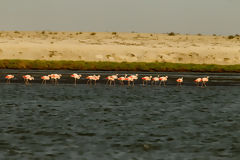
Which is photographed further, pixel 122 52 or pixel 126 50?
pixel 126 50

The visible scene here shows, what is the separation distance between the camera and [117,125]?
25.1 metres

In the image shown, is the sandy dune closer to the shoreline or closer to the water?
Result: the shoreline

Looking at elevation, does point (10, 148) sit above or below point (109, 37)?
below

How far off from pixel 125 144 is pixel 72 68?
4979cm

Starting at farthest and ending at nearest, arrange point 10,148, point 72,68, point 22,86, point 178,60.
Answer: point 178,60, point 72,68, point 22,86, point 10,148

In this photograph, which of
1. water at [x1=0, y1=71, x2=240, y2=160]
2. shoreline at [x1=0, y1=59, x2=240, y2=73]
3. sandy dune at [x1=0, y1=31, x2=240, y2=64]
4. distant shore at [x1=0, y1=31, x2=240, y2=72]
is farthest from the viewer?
sandy dune at [x1=0, y1=31, x2=240, y2=64]

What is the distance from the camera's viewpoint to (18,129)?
23297mm

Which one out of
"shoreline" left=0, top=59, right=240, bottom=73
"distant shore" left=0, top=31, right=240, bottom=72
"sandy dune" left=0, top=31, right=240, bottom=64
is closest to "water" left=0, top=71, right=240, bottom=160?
"shoreline" left=0, top=59, right=240, bottom=73

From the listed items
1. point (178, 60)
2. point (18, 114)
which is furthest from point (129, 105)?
point (178, 60)

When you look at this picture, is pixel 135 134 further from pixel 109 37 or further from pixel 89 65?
pixel 109 37

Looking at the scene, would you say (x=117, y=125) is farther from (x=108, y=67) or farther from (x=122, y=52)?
(x=122, y=52)

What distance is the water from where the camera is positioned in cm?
1931

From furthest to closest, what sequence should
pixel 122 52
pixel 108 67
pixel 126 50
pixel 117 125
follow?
pixel 126 50, pixel 122 52, pixel 108 67, pixel 117 125

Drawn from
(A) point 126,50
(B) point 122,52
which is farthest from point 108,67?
(A) point 126,50
